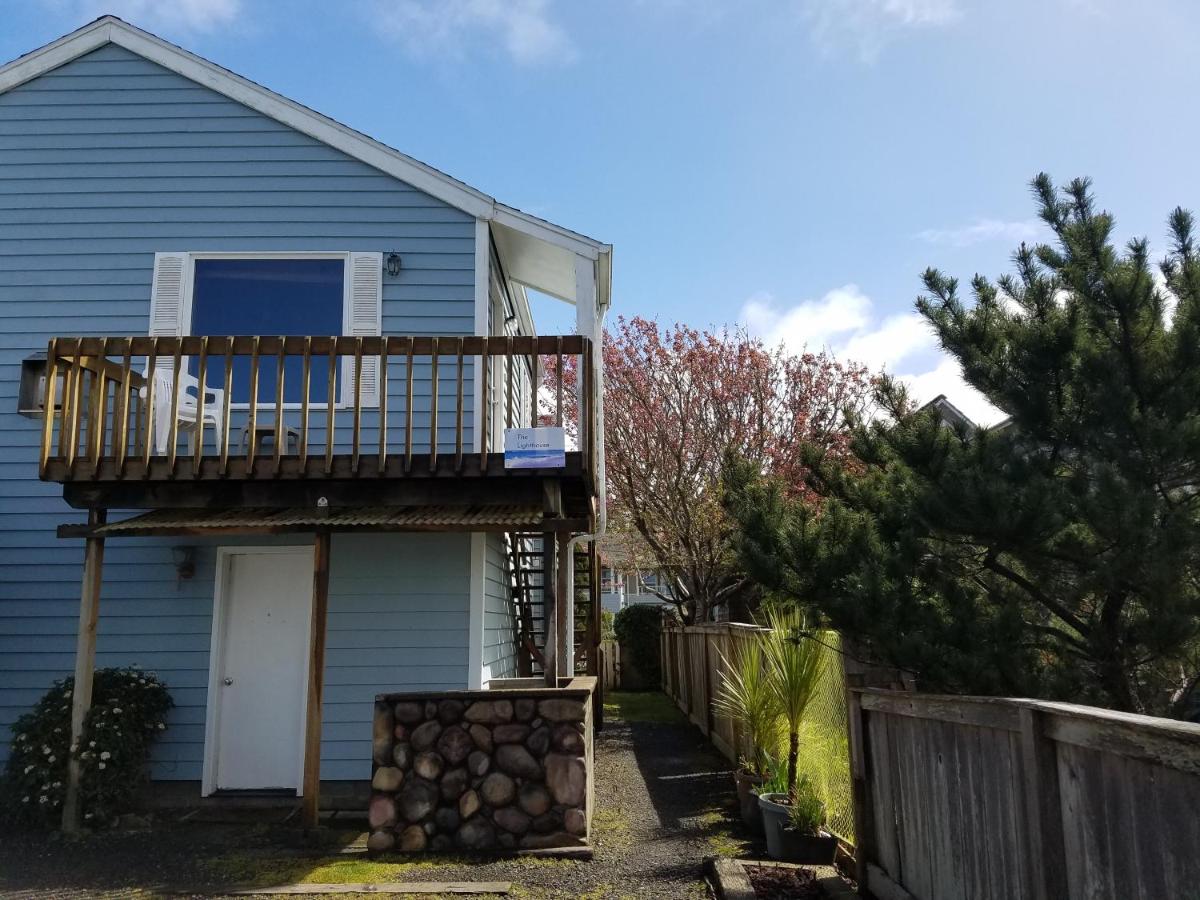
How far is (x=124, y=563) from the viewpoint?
27.0 ft

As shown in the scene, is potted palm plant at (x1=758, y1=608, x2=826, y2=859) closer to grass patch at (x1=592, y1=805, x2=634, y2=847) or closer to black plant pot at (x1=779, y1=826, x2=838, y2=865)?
black plant pot at (x1=779, y1=826, x2=838, y2=865)

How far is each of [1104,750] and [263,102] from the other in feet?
29.1

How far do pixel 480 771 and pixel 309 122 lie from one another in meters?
6.15

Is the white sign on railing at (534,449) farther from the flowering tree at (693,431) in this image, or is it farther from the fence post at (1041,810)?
the flowering tree at (693,431)

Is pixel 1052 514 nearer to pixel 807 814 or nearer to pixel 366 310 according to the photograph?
pixel 807 814

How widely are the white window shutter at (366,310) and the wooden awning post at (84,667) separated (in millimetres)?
2361

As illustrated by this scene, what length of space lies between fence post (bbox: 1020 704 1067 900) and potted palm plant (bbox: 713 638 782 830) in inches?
149

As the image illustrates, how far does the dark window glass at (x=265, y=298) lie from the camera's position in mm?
8750

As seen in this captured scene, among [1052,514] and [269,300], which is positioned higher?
[269,300]

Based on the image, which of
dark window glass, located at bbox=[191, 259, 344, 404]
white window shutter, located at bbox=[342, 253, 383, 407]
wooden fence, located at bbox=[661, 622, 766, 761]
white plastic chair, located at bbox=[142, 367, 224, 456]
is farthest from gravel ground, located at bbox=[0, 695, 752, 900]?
dark window glass, located at bbox=[191, 259, 344, 404]

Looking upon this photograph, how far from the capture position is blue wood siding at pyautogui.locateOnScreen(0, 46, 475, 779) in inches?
317

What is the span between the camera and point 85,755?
6.88m

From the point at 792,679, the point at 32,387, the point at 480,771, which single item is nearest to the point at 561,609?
the point at 480,771

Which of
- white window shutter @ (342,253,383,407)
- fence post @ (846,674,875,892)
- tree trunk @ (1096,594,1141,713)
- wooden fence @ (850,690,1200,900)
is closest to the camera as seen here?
wooden fence @ (850,690,1200,900)
